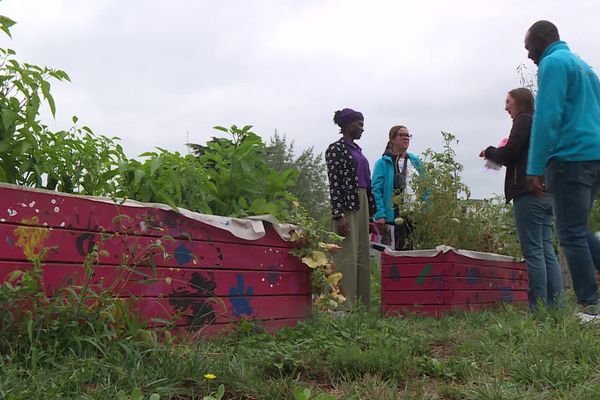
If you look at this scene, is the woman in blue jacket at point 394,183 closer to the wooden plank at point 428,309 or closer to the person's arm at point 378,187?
the person's arm at point 378,187

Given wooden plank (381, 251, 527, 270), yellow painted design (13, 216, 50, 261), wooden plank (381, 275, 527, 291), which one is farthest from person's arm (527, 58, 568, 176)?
yellow painted design (13, 216, 50, 261)

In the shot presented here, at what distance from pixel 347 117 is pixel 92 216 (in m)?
3.02

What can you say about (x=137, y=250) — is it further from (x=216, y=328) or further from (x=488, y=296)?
(x=488, y=296)

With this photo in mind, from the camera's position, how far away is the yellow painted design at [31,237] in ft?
8.05

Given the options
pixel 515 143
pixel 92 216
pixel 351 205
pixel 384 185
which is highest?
pixel 515 143

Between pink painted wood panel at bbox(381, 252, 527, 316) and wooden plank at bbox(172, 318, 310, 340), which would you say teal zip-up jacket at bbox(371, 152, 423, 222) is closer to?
pink painted wood panel at bbox(381, 252, 527, 316)

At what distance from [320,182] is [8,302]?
37176 mm

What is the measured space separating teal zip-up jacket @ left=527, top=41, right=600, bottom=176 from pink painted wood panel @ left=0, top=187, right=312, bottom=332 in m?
1.68

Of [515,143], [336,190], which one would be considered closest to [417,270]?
[336,190]

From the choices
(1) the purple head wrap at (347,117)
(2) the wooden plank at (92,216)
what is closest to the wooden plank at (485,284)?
(1) the purple head wrap at (347,117)

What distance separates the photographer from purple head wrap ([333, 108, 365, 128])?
5.33m

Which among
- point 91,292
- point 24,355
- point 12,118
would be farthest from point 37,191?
point 24,355

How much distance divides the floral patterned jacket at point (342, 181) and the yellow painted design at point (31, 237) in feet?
8.93

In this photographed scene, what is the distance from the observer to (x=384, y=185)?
5902mm
